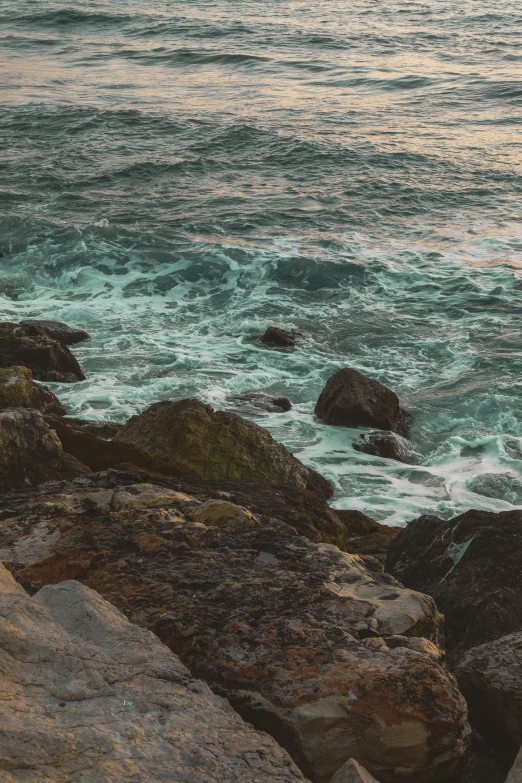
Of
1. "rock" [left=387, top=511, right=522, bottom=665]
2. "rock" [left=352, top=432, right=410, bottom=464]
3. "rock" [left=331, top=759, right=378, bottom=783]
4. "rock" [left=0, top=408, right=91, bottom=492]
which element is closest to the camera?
"rock" [left=331, top=759, right=378, bottom=783]

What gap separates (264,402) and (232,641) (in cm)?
728

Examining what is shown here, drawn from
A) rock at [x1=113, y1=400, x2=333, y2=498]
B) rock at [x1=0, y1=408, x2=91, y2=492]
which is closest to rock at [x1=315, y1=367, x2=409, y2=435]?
rock at [x1=113, y1=400, x2=333, y2=498]

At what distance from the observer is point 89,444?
638cm

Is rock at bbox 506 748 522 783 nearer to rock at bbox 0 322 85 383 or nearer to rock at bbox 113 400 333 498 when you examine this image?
rock at bbox 113 400 333 498

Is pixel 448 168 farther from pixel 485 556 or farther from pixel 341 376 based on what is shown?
pixel 485 556

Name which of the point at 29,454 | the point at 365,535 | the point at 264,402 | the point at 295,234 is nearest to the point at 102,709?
the point at 29,454

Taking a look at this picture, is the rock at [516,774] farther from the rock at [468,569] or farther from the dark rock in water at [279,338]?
the dark rock in water at [279,338]

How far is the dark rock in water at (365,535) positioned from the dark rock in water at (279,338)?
522 centimetres

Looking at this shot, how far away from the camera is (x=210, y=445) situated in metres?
7.00

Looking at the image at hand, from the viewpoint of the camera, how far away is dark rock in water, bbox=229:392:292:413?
10266 millimetres

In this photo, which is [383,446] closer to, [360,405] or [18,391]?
[360,405]

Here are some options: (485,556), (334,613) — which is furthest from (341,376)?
(334,613)

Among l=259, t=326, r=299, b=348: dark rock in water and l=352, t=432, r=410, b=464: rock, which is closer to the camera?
l=352, t=432, r=410, b=464: rock

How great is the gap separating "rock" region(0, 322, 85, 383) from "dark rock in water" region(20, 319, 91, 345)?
85 centimetres
